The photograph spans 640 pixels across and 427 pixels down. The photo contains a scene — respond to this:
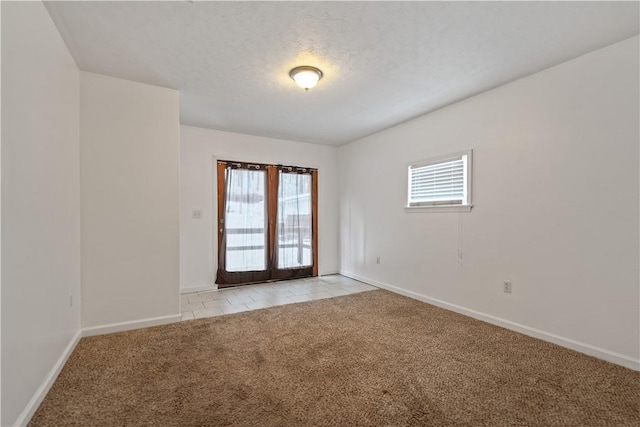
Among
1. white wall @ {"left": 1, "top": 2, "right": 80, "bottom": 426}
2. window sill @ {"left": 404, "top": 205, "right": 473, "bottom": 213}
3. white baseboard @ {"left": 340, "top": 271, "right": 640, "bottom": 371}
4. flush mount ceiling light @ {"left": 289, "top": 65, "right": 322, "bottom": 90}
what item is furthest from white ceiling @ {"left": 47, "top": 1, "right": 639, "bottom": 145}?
white baseboard @ {"left": 340, "top": 271, "right": 640, "bottom": 371}

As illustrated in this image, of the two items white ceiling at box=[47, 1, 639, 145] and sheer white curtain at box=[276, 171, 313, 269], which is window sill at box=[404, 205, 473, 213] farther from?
sheer white curtain at box=[276, 171, 313, 269]

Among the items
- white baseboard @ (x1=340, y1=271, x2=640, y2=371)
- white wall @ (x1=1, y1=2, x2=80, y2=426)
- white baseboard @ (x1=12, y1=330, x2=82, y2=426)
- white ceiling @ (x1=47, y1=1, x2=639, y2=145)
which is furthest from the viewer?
white baseboard @ (x1=340, y1=271, x2=640, y2=371)

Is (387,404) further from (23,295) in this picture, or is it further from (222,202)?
(222,202)

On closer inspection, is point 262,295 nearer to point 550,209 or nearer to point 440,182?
point 440,182

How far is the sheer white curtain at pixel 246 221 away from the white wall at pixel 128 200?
1.62 m

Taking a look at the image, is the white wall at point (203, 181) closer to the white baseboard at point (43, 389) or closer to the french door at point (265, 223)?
the french door at point (265, 223)

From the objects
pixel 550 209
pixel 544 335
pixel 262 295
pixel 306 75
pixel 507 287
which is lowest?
pixel 262 295

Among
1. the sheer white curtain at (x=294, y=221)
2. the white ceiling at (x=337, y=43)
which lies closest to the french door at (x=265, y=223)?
the sheer white curtain at (x=294, y=221)

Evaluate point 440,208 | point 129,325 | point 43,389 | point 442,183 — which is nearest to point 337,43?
point 442,183

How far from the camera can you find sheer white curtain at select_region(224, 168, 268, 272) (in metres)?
4.83

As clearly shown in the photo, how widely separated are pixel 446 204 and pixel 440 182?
30cm

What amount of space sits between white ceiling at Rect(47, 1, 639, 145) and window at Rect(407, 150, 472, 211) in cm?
73

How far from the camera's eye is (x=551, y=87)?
8.77 ft

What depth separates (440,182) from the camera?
3.76 m
